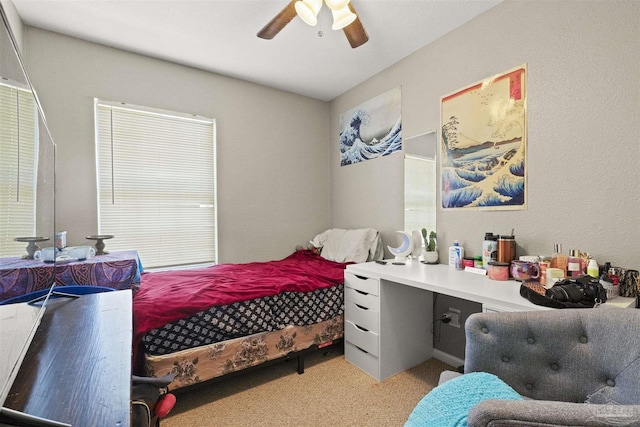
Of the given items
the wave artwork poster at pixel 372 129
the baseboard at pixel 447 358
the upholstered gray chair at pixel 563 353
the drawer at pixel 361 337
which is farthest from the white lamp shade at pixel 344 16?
the baseboard at pixel 447 358

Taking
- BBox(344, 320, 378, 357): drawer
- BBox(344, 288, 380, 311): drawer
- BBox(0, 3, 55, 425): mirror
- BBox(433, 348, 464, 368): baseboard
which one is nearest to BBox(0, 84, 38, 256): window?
BBox(0, 3, 55, 425): mirror

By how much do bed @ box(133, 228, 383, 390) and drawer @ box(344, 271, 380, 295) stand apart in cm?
10

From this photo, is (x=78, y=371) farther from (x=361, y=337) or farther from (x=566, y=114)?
(x=566, y=114)

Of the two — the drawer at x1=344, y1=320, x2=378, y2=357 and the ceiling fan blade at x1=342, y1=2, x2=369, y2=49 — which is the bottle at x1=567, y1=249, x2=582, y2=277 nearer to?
the drawer at x1=344, y1=320, x2=378, y2=357

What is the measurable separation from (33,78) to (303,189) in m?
2.44

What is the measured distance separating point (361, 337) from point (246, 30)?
8.04ft

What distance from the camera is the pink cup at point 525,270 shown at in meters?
1.57

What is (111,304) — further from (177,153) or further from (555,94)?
(555,94)

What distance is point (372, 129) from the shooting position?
2.87 m

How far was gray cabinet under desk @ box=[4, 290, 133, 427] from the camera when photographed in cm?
56

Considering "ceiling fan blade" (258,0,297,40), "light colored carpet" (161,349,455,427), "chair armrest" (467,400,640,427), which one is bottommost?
"light colored carpet" (161,349,455,427)

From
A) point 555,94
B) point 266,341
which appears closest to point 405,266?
point 266,341

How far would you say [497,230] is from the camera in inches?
74.9

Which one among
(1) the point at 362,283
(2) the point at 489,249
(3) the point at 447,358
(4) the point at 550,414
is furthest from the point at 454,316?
(4) the point at 550,414
